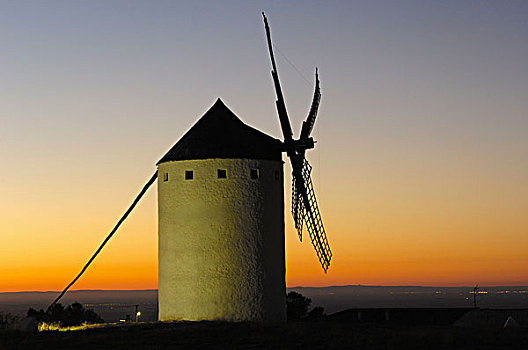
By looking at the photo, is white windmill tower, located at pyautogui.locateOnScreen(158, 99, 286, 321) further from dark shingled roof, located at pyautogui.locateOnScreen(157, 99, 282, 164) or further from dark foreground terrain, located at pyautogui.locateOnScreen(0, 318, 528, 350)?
dark foreground terrain, located at pyautogui.locateOnScreen(0, 318, 528, 350)

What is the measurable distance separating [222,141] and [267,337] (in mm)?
8388

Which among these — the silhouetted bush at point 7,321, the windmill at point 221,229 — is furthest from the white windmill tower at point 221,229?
the silhouetted bush at point 7,321

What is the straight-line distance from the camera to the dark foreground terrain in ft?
74.1

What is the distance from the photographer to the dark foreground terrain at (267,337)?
22594 mm

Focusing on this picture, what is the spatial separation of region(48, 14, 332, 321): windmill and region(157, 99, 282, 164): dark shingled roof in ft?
0.12

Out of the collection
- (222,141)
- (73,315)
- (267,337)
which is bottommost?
(267,337)

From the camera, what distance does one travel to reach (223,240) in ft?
95.3

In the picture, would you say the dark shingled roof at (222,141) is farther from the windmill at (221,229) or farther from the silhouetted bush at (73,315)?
the silhouetted bush at (73,315)

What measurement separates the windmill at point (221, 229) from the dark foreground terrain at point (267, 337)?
1.63m

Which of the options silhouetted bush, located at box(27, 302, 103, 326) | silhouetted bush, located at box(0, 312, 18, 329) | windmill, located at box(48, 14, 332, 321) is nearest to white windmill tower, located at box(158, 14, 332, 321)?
windmill, located at box(48, 14, 332, 321)

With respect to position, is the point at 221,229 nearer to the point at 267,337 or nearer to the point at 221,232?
the point at 221,232

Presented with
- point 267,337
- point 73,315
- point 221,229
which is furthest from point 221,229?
point 73,315

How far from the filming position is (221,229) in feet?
95.5

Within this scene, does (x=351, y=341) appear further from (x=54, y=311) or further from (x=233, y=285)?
(x=54, y=311)
